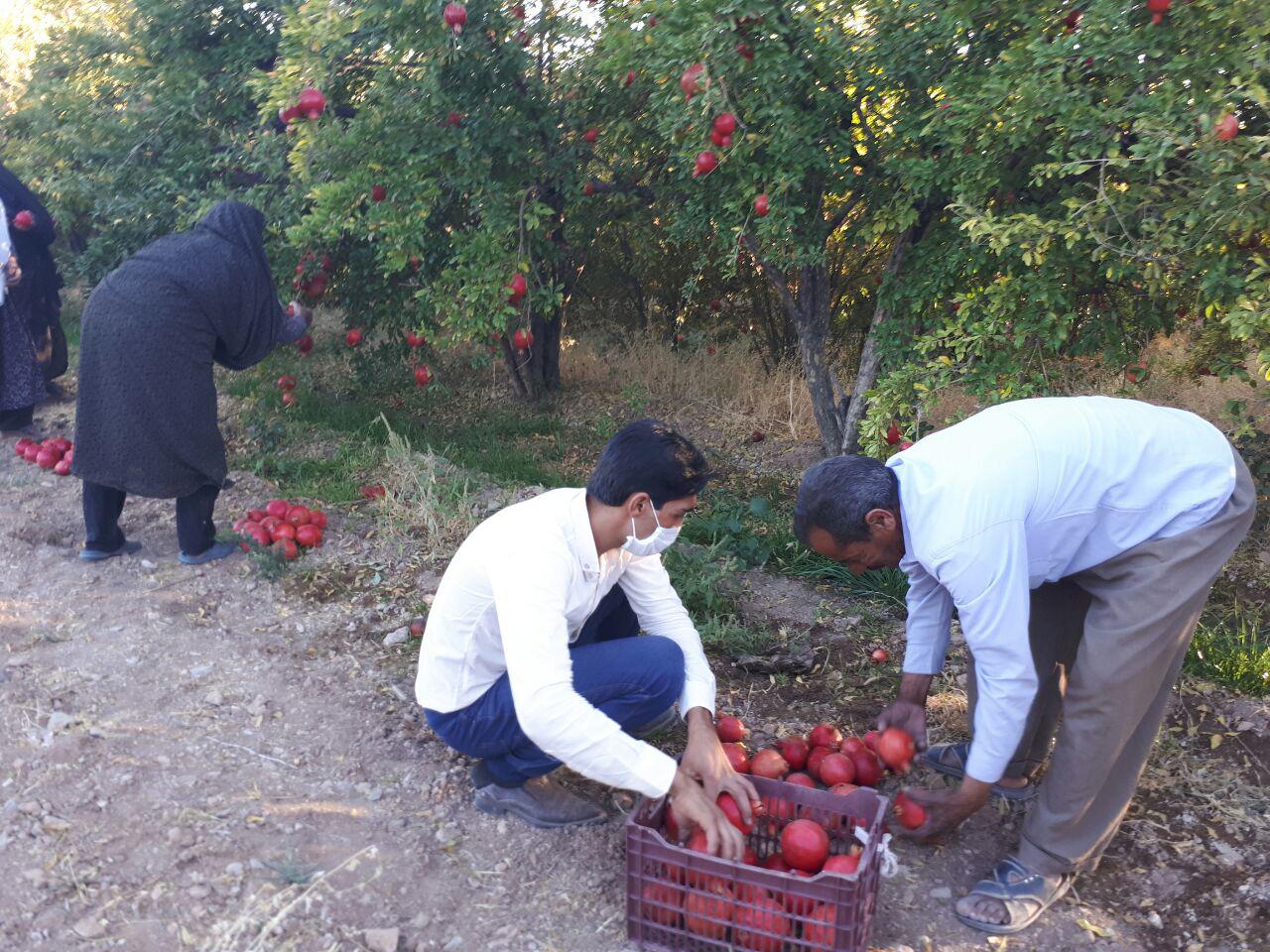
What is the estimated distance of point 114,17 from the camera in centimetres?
685

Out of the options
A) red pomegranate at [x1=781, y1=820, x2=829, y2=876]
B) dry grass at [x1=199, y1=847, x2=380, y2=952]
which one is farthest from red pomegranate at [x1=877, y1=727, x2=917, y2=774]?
dry grass at [x1=199, y1=847, x2=380, y2=952]

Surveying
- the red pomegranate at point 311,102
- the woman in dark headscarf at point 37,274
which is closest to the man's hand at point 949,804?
the red pomegranate at point 311,102

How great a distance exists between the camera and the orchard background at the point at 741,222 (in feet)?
13.0

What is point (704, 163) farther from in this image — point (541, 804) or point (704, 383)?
point (704, 383)

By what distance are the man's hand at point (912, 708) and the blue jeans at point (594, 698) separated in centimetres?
66

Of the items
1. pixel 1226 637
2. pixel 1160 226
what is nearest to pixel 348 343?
pixel 1160 226

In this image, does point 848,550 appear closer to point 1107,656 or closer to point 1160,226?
point 1107,656

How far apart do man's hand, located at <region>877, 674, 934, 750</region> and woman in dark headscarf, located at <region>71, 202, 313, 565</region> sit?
3382 mm

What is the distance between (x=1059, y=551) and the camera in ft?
8.83

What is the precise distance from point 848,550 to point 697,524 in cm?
269

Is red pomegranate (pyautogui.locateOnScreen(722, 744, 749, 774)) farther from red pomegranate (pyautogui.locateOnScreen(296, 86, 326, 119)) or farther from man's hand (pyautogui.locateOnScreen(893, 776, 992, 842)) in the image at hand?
red pomegranate (pyautogui.locateOnScreen(296, 86, 326, 119))

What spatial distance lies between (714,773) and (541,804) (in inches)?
26.8

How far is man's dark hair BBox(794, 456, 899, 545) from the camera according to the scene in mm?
2621

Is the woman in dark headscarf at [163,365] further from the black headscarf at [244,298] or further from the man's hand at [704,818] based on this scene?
the man's hand at [704,818]
